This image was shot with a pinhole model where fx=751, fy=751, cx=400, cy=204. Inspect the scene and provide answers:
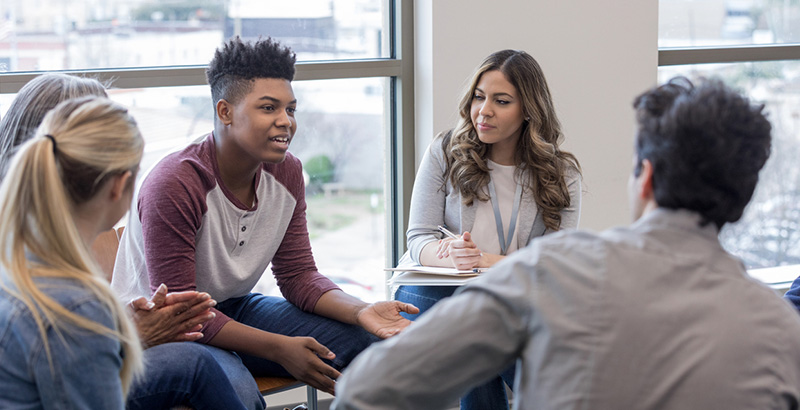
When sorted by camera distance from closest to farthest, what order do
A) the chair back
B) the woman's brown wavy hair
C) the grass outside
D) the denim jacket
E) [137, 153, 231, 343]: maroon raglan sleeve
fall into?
the denim jacket < [137, 153, 231, 343]: maroon raglan sleeve < the chair back < the woman's brown wavy hair < the grass outside

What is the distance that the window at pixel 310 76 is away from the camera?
248 centimetres

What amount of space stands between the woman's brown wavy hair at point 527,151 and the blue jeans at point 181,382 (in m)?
1.03

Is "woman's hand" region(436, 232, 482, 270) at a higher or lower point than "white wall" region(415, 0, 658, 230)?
lower

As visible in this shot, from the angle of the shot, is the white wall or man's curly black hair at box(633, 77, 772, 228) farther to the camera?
the white wall

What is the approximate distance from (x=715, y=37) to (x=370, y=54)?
1676 millimetres

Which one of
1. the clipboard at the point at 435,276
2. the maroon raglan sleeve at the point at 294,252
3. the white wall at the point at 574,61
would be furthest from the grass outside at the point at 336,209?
the clipboard at the point at 435,276

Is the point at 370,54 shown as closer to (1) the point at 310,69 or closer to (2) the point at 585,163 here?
(1) the point at 310,69

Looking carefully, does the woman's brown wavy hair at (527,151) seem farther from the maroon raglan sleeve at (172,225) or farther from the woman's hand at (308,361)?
the maroon raglan sleeve at (172,225)

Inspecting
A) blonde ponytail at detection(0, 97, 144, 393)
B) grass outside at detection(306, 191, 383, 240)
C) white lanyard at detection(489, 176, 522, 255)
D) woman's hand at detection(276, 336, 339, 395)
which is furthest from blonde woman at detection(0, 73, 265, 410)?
grass outside at detection(306, 191, 383, 240)

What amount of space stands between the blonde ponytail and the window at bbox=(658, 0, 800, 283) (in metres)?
2.63

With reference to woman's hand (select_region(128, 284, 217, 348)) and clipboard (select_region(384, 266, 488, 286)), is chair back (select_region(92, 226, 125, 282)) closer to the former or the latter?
woman's hand (select_region(128, 284, 217, 348))

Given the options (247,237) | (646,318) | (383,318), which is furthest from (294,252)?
(646,318)

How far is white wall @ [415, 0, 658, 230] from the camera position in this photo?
279 centimetres

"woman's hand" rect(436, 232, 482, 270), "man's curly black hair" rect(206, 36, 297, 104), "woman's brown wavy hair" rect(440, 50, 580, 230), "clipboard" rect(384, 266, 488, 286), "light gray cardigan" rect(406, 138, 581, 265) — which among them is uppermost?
"man's curly black hair" rect(206, 36, 297, 104)
